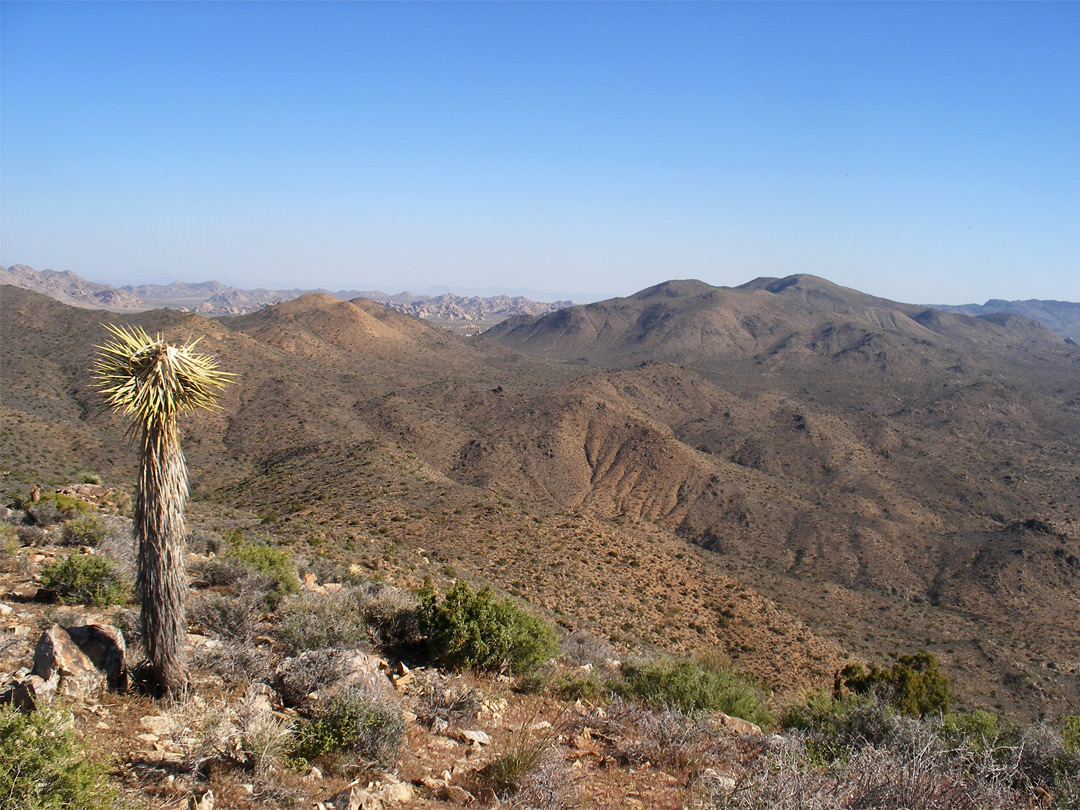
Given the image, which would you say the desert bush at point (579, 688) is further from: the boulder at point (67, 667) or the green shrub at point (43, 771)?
the green shrub at point (43, 771)

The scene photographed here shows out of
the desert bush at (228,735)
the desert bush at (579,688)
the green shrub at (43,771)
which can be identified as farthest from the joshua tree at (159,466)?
the desert bush at (579,688)

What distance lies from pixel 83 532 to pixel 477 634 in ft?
31.8

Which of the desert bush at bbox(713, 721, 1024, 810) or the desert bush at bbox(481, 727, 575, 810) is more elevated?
the desert bush at bbox(713, 721, 1024, 810)

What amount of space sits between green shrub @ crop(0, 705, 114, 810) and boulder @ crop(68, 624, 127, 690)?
1950 mm

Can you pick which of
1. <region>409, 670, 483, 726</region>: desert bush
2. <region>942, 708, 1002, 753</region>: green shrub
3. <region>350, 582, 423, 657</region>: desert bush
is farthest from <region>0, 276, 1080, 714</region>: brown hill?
<region>942, 708, 1002, 753</region>: green shrub

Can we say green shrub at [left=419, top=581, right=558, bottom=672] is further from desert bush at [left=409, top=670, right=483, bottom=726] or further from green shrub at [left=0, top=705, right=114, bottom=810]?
green shrub at [left=0, top=705, right=114, bottom=810]

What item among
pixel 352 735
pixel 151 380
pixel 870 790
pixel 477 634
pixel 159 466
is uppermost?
pixel 151 380

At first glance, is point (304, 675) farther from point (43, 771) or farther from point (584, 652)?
point (584, 652)

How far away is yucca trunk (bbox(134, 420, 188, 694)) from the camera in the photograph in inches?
255

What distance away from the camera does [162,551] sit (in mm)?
6570

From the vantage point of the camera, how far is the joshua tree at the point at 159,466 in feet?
21.0

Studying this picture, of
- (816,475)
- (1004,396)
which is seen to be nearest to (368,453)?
(816,475)

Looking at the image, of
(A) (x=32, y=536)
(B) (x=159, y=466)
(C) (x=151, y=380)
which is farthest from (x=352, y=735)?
(A) (x=32, y=536)

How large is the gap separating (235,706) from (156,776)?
1307mm
